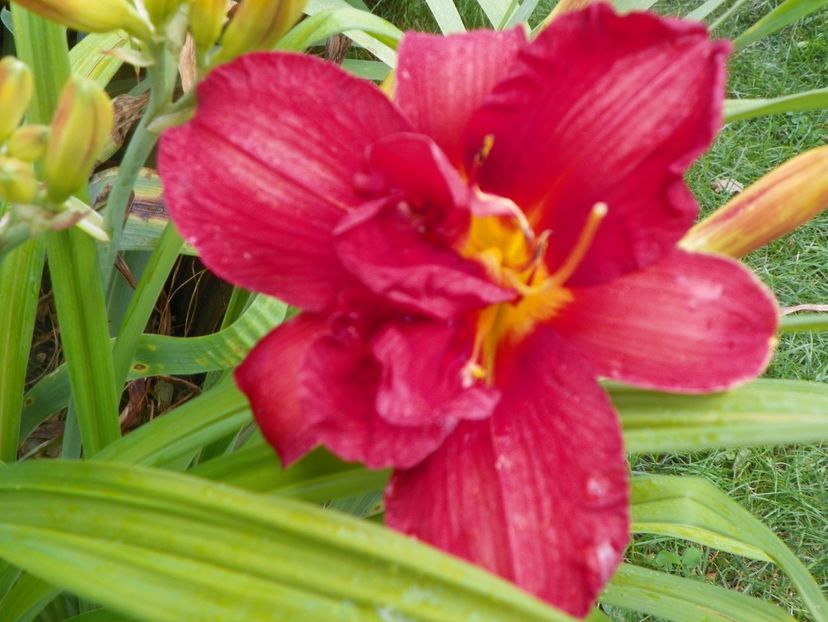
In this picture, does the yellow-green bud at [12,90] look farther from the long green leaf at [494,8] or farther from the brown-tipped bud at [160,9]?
the long green leaf at [494,8]

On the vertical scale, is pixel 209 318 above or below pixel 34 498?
below

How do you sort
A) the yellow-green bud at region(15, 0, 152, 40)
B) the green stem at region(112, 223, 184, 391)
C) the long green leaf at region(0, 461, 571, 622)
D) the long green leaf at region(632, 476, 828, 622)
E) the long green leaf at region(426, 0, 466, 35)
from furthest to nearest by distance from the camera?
the long green leaf at region(426, 0, 466, 35), the long green leaf at region(632, 476, 828, 622), the green stem at region(112, 223, 184, 391), the yellow-green bud at region(15, 0, 152, 40), the long green leaf at region(0, 461, 571, 622)

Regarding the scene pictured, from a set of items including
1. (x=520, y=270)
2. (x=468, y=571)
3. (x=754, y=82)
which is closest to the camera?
(x=468, y=571)

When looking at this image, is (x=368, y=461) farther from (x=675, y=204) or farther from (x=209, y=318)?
(x=209, y=318)

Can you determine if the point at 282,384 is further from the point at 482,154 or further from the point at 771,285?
the point at 771,285

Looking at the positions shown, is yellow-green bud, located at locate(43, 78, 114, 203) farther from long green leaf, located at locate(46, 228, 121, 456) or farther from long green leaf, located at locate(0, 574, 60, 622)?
long green leaf, located at locate(0, 574, 60, 622)

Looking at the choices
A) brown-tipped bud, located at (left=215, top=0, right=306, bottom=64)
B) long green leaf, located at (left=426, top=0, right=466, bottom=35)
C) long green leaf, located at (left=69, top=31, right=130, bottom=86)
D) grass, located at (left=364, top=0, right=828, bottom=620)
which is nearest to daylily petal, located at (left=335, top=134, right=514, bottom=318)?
brown-tipped bud, located at (left=215, top=0, right=306, bottom=64)

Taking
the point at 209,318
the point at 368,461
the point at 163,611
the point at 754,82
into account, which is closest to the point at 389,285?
the point at 368,461
